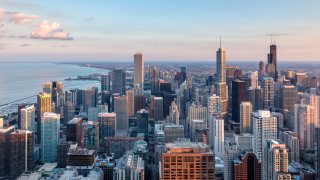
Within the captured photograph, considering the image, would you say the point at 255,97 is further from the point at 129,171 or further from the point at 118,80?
the point at 118,80

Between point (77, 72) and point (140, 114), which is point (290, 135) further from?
point (77, 72)

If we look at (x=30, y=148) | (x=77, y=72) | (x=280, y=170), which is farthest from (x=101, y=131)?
(x=77, y=72)

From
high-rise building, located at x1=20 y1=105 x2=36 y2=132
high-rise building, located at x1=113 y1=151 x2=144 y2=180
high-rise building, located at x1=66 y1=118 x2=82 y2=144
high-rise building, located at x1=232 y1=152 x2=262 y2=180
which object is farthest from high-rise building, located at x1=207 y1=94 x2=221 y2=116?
high-rise building, located at x1=232 y1=152 x2=262 y2=180

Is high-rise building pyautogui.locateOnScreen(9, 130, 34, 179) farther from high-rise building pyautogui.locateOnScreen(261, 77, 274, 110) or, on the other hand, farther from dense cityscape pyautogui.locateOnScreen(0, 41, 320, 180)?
high-rise building pyautogui.locateOnScreen(261, 77, 274, 110)

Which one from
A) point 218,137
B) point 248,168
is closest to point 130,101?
point 218,137

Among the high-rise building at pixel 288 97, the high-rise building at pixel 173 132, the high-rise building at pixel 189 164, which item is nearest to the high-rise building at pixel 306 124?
the high-rise building at pixel 288 97

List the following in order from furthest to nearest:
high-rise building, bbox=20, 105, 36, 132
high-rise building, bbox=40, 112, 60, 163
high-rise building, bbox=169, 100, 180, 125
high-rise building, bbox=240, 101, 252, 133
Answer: high-rise building, bbox=169, 100, 180, 125 < high-rise building, bbox=20, 105, 36, 132 < high-rise building, bbox=240, 101, 252, 133 < high-rise building, bbox=40, 112, 60, 163

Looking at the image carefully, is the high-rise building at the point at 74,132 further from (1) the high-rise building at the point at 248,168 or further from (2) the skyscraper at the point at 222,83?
(1) the high-rise building at the point at 248,168
